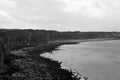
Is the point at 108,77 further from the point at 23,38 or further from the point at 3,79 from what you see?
the point at 23,38

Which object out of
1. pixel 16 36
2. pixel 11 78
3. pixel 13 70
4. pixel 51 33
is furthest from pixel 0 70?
pixel 51 33

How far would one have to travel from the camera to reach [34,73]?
3347cm

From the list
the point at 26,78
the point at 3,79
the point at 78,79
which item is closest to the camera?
the point at 3,79

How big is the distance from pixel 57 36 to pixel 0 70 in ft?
536

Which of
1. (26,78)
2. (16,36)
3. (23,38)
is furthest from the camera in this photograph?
(23,38)

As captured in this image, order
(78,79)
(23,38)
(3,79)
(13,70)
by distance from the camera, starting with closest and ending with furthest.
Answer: (3,79)
(78,79)
(13,70)
(23,38)

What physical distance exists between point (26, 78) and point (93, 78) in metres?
13.7

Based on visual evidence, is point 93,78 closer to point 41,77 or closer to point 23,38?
point 41,77

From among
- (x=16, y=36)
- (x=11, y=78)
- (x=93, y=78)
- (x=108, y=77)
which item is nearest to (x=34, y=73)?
(x=11, y=78)

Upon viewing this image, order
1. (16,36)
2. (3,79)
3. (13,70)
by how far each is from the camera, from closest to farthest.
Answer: (3,79) → (13,70) → (16,36)

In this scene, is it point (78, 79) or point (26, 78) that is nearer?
point (26, 78)

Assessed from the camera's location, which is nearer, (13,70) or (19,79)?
(19,79)

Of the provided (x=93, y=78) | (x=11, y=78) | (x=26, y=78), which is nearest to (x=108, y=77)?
(x=93, y=78)

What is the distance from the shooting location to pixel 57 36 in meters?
195
